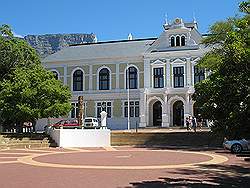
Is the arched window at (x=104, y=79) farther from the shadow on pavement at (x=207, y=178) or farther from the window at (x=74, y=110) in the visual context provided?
the shadow on pavement at (x=207, y=178)

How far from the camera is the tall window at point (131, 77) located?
49750 mm

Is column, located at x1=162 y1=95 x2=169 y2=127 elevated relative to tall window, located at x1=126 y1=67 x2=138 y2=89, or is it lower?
lower

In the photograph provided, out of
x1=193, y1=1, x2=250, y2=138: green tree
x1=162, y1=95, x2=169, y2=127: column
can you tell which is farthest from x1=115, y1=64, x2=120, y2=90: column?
x1=193, y1=1, x2=250, y2=138: green tree

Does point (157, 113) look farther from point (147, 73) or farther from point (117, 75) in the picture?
point (117, 75)

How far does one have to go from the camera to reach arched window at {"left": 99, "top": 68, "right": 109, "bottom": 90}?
51.0 metres

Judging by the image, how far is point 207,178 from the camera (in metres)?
13.6

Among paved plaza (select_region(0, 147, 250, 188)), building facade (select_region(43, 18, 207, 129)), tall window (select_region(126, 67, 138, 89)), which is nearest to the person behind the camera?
paved plaza (select_region(0, 147, 250, 188))

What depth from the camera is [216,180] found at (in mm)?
13164

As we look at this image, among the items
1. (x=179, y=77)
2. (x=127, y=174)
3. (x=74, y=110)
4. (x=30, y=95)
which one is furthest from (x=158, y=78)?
(x=127, y=174)

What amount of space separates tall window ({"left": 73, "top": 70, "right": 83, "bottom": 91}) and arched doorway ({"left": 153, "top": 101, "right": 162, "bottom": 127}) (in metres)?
10.9

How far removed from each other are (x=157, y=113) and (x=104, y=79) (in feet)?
28.5

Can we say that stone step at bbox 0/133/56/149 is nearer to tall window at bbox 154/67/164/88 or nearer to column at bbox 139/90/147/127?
column at bbox 139/90/147/127

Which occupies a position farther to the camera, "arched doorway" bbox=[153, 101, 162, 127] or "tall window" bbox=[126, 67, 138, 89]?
"tall window" bbox=[126, 67, 138, 89]

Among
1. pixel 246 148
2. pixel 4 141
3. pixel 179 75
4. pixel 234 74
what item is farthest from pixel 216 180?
pixel 179 75
